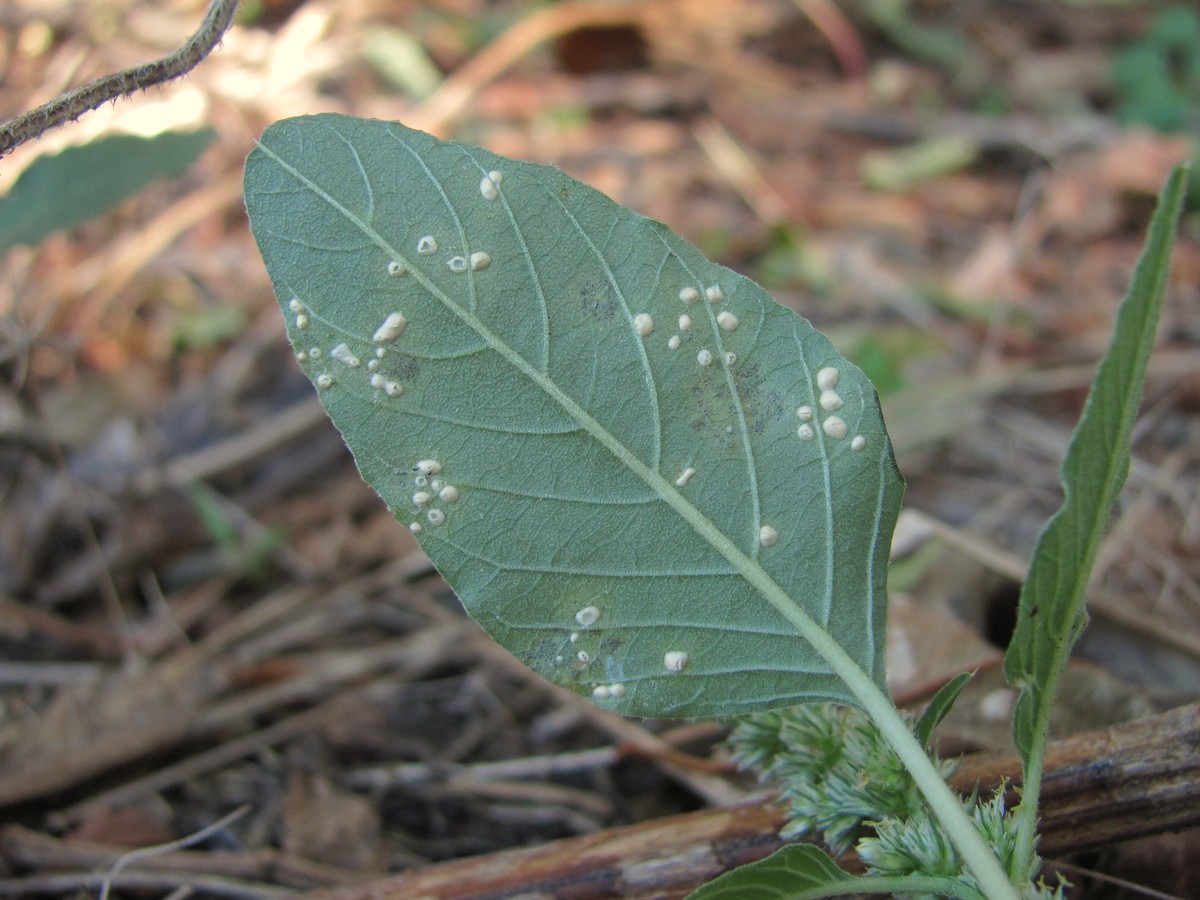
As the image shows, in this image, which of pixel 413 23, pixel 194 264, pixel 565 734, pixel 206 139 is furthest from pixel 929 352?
pixel 413 23

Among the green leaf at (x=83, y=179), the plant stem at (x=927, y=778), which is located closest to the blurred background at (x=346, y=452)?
the green leaf at (x=83, y=179)

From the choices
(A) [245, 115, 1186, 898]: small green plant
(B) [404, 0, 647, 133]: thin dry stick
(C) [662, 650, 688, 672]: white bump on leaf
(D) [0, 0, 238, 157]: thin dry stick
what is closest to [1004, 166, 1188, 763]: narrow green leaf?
(A) [245, 115, 1186, 898]: small green plant

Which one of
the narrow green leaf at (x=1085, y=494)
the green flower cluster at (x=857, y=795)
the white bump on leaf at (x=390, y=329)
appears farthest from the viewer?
the white bump on leaf at (x=390, y=329)

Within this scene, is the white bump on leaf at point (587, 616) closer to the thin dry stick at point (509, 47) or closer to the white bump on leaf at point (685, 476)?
the white bump on leaf at point (685, 476)

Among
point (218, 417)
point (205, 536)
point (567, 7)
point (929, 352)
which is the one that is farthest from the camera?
point (567, 7)

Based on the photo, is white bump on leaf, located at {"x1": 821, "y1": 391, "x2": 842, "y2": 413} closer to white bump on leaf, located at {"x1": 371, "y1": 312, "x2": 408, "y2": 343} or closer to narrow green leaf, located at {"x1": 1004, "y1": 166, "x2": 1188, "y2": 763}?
narrow green leaf, located at {"x1": 1004, "y1": 166, "x2": 1188, "y2": 763}

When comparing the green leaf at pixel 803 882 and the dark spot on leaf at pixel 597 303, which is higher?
the dark spot on leaf at pixel 597 303

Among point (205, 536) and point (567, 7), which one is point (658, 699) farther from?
point (567, 7)
